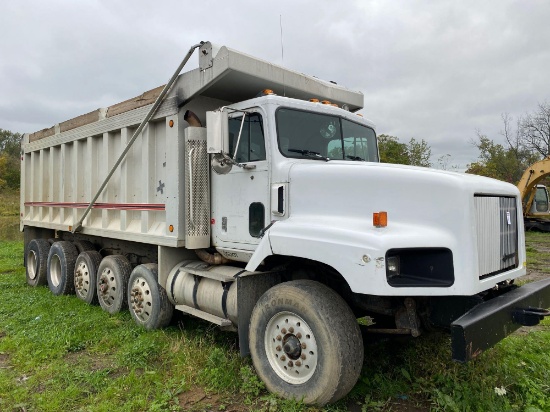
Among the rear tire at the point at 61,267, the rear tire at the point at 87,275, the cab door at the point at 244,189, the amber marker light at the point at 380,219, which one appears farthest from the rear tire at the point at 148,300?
the amber marker light at the point at 380,219

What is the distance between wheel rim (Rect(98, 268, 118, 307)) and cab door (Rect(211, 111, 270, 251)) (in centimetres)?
233

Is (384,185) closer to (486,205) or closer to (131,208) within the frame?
(486,205)

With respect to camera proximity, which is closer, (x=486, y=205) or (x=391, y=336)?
(x=486, y=205)

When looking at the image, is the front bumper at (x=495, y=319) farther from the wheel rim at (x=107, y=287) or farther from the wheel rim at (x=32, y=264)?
the wheel rim at (x=32, y=264)

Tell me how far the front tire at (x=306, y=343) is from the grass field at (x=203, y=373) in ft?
0.65

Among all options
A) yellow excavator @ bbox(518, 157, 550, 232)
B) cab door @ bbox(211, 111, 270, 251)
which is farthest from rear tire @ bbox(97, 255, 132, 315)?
yellow excavator @ bbox(518, 157, 550, 232)

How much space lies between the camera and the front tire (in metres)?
3.20

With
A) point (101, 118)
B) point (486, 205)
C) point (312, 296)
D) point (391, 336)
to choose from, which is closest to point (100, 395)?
point (312, 296)

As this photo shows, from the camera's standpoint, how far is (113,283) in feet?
20.2

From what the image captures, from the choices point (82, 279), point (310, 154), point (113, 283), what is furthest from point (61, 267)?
point (310, 154)

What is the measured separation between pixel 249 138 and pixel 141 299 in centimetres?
264

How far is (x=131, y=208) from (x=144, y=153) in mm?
826

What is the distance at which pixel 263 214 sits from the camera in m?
4.14

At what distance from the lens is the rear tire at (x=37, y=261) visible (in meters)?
8.12
